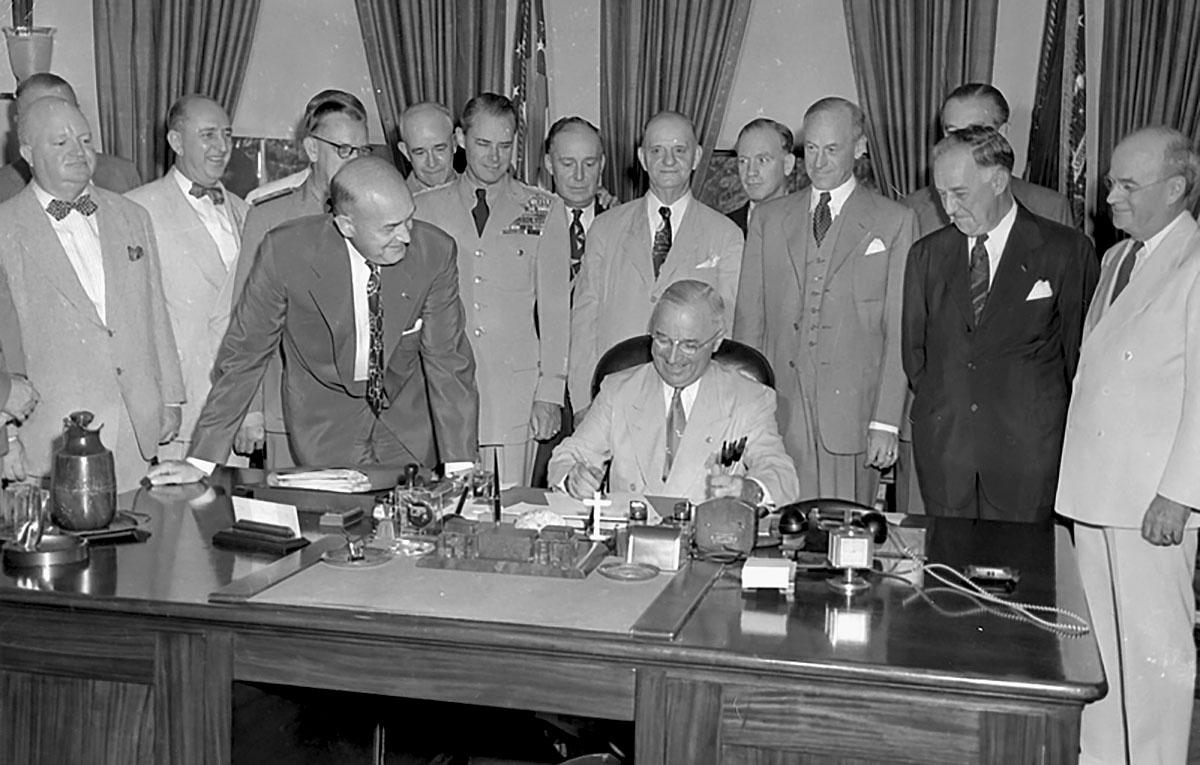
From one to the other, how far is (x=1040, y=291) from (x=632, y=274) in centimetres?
150

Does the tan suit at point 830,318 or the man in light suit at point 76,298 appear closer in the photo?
the man in light suit at point 76,298

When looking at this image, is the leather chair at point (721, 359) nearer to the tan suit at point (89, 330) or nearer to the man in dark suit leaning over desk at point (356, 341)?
the man in dark suit leaning over desk at point (356, 341)

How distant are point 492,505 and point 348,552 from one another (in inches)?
20.9

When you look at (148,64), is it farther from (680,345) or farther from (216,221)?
(680,345)

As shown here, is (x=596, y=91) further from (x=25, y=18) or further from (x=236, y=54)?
(x=25, y=18)

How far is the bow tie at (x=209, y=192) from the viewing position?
5547 mm

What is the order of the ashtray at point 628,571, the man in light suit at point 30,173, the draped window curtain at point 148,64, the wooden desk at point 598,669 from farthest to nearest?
the draped window curtain at point 148,64, the man in light suit at point 30,173, the ashtray at point 628,571, the wooden desk at point 598,669

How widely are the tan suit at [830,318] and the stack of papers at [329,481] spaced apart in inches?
69.2

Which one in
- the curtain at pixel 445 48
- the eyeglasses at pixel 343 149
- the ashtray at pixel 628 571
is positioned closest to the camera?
the ashtray at pixel 628 571

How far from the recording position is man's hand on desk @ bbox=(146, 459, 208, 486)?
378 centimetres

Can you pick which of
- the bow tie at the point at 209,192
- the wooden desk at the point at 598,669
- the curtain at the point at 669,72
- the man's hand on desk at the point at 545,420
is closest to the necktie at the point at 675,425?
the wooden desk at the point at 598,669

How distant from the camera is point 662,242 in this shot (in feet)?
17.2

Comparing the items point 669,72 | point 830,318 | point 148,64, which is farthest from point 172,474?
point 148,64

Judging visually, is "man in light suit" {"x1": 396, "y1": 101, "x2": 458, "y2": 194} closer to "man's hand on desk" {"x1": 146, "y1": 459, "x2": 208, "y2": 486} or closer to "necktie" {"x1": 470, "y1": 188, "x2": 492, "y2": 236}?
"necktie" {"x1": 470, "y1": 188, "x2": 492, "y2": 236}
